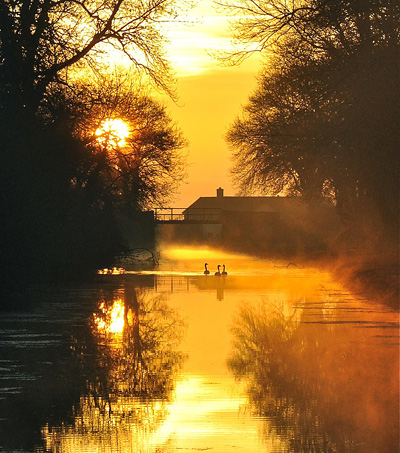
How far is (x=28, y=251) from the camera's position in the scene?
72.2 ft

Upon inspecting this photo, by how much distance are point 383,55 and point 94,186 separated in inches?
710

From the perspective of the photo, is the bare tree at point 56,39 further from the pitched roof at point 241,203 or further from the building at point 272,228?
the pitched roof at point 241,203

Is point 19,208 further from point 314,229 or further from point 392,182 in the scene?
point 314,229

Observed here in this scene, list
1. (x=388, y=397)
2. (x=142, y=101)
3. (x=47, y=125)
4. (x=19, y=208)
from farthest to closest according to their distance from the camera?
(x=142, y=101), (x=47, y=125), (x=19, y=208), (x=388, y=397)

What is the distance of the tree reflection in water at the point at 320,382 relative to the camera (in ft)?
28.7

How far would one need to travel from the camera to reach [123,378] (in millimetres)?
11930

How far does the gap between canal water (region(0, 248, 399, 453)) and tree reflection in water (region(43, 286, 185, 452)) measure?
0.7 inches

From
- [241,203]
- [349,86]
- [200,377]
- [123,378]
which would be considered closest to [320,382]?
[200,377]

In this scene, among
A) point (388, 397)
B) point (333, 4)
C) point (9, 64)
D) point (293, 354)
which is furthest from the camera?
point (9, 64)

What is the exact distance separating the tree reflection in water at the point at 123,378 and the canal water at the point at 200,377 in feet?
0.06

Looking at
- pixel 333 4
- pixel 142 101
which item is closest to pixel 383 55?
pixel 333 4

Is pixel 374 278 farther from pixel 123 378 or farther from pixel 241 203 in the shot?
pixel 241 203

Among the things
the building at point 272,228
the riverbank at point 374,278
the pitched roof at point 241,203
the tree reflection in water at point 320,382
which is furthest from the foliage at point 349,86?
the pitched roof at point 241,203

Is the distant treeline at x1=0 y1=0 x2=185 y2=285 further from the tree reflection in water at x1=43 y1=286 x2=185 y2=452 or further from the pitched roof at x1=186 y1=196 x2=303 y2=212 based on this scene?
the pitched roof at x1=186 y1=196 x2=303 y2=212
